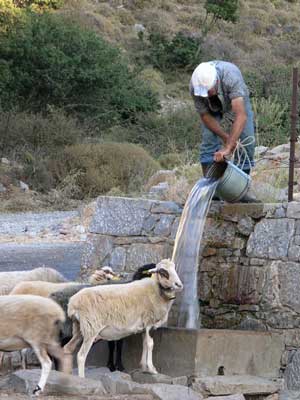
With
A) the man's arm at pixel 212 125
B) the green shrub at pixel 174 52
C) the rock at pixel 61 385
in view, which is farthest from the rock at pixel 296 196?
the green shrub at pixel 174 52

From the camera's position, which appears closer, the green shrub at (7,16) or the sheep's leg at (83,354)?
the sheep's leg at (83,354)

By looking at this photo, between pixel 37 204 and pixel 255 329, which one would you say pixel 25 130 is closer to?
pixel 37 204

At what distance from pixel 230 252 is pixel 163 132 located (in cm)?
2011

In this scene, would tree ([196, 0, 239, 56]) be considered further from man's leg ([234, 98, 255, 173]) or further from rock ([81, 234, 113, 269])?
man's leg ([234, 98, 255, 173])

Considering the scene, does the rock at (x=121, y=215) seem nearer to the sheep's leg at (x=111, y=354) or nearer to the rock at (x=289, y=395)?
the sheep's leg at (x=111, y=354)

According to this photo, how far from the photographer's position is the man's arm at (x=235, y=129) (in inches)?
368

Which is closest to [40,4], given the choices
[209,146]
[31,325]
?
[209,146]

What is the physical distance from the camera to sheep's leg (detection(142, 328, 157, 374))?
839cm

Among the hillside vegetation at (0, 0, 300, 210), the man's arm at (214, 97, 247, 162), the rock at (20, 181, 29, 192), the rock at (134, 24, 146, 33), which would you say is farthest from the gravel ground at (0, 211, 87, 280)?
the rock at (134, 24, 146, 33)

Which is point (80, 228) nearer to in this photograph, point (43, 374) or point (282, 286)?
point (282, 286)

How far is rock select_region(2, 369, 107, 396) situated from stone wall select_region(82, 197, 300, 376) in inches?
81.6

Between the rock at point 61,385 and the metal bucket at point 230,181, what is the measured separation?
2.39 metres

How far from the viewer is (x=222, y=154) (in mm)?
9305

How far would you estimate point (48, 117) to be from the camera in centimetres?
2909
